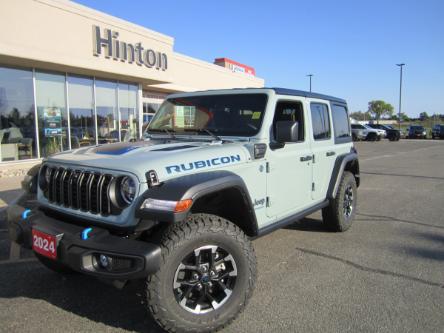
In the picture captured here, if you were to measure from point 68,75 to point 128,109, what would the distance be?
10.1 feet

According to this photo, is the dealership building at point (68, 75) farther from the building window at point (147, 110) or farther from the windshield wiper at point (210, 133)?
the windshield wiper at point (210, 133)

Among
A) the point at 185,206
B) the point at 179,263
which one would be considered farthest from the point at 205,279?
the point at 185,206

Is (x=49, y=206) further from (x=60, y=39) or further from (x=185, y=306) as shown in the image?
(x=60, y=39)

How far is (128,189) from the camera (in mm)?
2758

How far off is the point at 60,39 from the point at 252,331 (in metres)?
11.3

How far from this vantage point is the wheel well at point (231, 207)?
128 inches

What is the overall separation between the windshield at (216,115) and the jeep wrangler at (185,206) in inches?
0.5

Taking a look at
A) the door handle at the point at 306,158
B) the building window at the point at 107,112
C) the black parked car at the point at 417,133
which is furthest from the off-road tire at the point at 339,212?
the black parked car at the point at 417,133

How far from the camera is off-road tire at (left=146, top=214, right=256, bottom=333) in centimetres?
261

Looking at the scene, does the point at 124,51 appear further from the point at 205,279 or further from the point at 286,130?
the point at 205,279

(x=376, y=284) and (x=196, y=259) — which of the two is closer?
(x=196, y=259)

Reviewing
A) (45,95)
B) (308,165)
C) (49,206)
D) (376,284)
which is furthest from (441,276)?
(45,95)

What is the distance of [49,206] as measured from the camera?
328 cm

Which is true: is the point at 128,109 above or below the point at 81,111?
above
